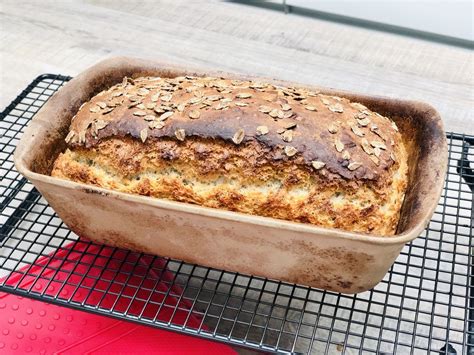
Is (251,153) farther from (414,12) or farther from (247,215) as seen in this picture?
(414,12)

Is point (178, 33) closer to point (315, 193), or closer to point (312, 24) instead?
point (312, 24)

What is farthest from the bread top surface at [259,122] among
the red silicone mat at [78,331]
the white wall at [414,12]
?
the white wall at [414,12]

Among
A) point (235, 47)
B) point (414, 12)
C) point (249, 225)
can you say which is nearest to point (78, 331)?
point (249, 225)

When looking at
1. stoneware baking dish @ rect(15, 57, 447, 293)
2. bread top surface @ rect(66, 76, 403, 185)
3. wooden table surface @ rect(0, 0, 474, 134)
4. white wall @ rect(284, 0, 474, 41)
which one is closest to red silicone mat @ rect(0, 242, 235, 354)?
stoneware baking dish @ rect(15, 57, 447, 293)

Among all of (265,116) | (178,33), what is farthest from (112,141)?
(178,33)

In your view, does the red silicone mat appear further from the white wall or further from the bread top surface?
the white wall

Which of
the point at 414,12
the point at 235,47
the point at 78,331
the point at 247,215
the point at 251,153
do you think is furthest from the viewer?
the point at 414,12

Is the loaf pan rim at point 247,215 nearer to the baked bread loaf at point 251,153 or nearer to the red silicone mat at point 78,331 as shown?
the baked bread loaf at point 251,153
